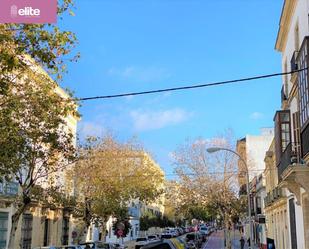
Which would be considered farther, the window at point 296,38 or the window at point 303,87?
the window at point 296,38

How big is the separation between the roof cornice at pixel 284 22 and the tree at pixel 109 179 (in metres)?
13.9

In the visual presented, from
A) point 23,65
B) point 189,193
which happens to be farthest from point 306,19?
point 189,193

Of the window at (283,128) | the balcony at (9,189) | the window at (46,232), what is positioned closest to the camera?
the window at (283,128)

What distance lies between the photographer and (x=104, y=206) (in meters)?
39.7

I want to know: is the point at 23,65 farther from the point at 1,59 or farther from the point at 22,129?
the point at 22,129

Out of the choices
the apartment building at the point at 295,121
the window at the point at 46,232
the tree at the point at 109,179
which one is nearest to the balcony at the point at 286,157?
the apartment building at the point at 295,121

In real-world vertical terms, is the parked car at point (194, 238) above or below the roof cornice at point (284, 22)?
below

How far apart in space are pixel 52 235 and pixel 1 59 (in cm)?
3165

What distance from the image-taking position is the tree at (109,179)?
37906 millimetres

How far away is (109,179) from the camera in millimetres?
39688

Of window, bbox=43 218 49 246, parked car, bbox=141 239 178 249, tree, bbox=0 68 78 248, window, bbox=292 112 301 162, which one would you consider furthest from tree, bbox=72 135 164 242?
parked car, bbox=141 239 178 249

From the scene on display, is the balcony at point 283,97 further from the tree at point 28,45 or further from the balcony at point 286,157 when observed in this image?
the tree at point 28,45

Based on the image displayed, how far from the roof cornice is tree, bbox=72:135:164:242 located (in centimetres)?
1394

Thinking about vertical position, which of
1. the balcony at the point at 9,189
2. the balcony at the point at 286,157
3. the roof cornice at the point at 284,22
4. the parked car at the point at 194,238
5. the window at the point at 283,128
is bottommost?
the parked car at the point at 194,238
